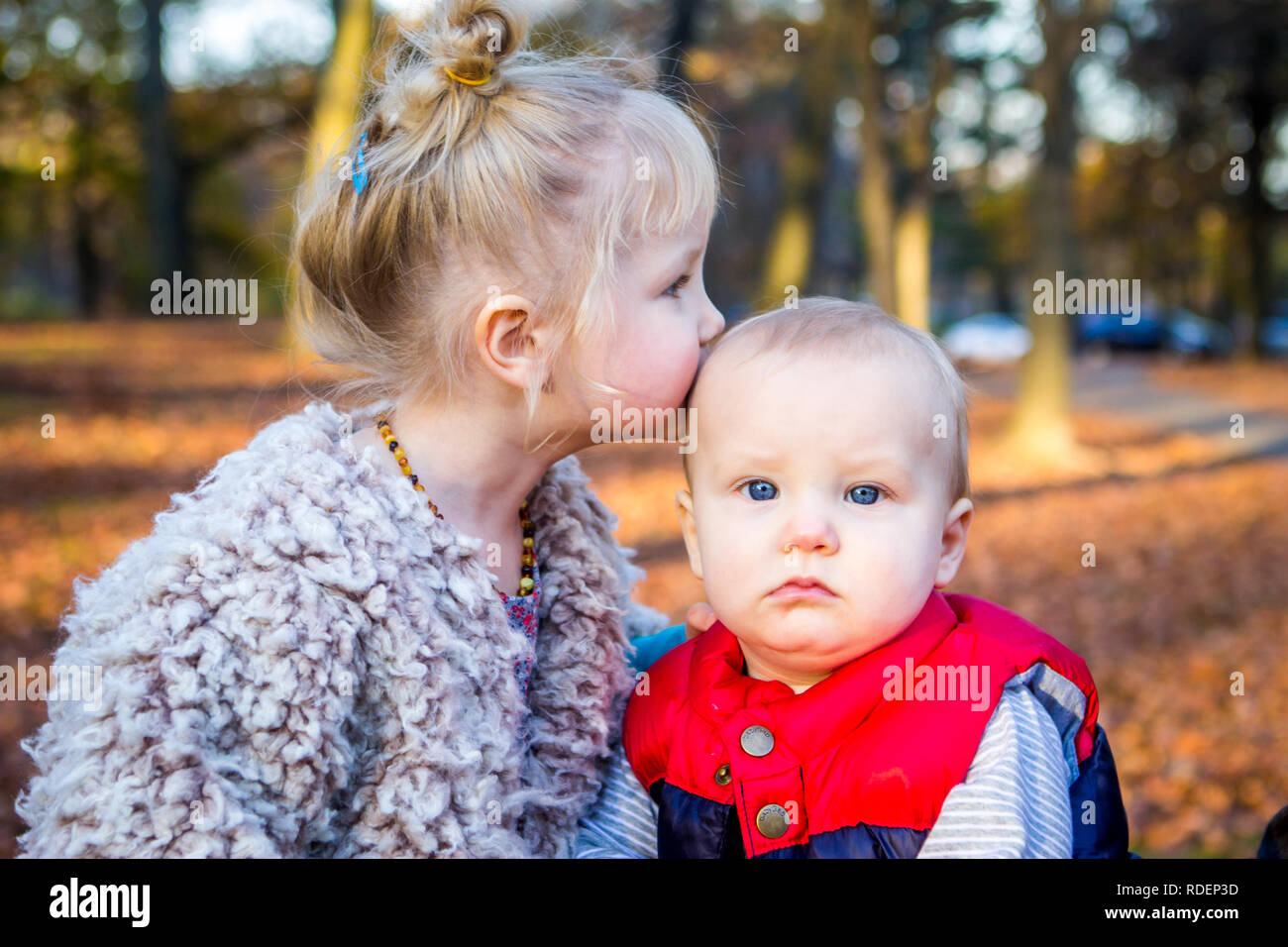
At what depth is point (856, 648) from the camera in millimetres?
1847

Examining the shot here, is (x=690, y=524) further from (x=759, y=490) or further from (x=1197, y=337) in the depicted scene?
(x=1197, y=337)

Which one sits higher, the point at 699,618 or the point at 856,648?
the point at 699,618

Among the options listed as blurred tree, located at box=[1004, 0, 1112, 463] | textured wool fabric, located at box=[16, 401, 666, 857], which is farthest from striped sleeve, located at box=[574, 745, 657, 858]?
blurred tree, located at box=[1004, 0, 1112, 463]

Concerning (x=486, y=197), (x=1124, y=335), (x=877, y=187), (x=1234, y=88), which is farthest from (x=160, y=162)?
(x=1124, y=335)

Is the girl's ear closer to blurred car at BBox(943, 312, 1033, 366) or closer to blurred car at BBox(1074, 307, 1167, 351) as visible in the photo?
blurred car at BBox(943, 312, 1033, 366)

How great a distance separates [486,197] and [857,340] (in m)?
0.69

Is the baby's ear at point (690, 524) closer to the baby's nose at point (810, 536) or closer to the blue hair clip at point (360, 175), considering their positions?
the baby's nose at point (810, 536)

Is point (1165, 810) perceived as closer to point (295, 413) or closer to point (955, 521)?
point (955, 521)

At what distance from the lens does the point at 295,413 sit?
79.7 inches

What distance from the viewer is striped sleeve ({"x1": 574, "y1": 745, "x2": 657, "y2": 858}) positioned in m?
2.07

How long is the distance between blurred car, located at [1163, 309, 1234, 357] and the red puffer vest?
33.5m

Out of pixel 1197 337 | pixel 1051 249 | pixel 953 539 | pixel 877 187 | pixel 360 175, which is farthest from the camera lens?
pixel 1197 337

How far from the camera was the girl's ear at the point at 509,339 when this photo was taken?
203 cm
